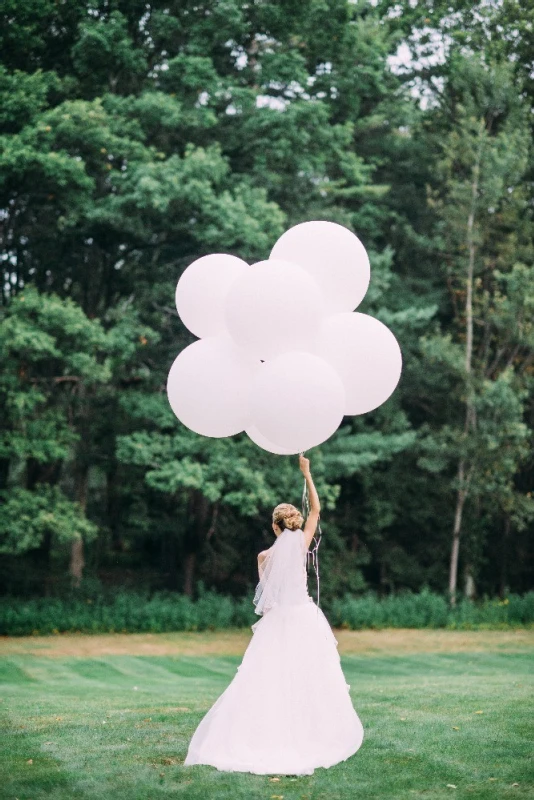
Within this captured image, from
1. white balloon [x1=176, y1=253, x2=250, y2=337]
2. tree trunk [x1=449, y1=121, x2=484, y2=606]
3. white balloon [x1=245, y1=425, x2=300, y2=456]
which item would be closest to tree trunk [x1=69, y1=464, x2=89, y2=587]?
tree trunk [x1=449, y1=121, x2=484, y2=606]

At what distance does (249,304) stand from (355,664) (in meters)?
10.2

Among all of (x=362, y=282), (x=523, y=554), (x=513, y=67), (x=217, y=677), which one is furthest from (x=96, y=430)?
(x=362, y=282)

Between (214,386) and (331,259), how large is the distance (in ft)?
3.66

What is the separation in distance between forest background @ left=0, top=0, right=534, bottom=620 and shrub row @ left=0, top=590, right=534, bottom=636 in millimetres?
999

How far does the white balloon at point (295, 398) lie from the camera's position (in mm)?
5707

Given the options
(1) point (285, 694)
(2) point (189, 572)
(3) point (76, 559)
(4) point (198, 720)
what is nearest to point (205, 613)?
(2) point (189, 572)

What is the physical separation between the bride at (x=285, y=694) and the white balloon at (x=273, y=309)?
35.7 inches

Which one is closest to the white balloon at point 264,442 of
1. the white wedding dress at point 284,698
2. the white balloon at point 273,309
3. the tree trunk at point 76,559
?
the white wedding dress at point 284,698

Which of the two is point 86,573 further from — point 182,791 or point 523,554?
point 182,791

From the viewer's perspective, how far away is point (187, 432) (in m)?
17.8

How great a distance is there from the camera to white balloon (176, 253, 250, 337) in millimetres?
6367

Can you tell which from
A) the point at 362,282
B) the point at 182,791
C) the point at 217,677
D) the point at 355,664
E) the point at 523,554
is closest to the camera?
the point at 182,791

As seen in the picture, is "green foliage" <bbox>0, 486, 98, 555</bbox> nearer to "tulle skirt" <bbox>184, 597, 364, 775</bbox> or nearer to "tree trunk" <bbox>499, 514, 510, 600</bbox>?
"tree trunk" <bbox>499, 514, 510, 600</bbox>

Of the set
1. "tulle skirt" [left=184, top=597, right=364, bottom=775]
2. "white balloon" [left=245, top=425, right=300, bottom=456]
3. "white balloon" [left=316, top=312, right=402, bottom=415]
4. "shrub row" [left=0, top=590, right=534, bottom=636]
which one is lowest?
"shrub row" [left=0, top=590, right=534, bottom=636]
